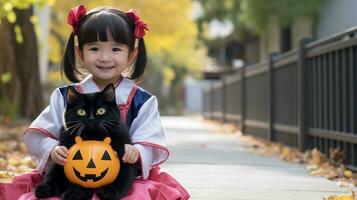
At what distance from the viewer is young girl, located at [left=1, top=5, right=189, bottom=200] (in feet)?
10.8

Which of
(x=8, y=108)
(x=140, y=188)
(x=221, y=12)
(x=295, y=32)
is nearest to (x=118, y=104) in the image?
(x=140, y=188)

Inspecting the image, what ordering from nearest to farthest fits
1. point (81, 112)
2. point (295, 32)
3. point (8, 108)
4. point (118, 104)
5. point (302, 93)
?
1. point (81, 112)
2. point (118, 104)
3. point (302, 93)
4. point (8, 108)
5. point (295, 32)

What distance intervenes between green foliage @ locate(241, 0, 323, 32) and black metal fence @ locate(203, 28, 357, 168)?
3.91 m

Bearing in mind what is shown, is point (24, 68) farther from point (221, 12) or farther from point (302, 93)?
point (221, 12)

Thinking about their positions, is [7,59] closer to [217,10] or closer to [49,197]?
[49,197]

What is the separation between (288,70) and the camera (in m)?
8.55

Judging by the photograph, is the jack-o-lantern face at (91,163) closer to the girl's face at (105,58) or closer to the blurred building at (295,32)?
the girl's face at (105,58)

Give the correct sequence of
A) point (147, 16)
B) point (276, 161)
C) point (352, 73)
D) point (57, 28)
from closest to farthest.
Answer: point (352, 73)
point (276, 161)
point (147, 16)
point (57, 28)

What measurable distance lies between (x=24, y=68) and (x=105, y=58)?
924 cm

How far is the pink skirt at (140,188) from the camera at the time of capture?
10.5 feet

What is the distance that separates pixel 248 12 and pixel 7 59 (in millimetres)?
7003

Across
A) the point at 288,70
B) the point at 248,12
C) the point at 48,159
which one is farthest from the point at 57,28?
the point at 48,159

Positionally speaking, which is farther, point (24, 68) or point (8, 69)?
point (24, 68)

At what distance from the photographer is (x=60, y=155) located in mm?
3150
